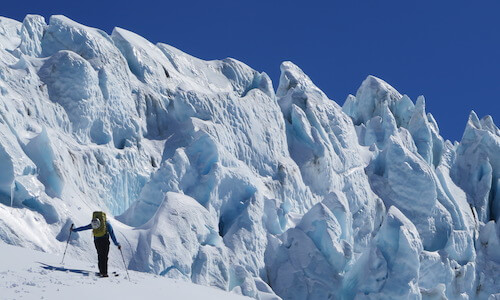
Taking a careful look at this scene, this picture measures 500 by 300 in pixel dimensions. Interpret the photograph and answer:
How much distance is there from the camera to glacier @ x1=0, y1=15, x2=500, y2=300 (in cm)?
1983

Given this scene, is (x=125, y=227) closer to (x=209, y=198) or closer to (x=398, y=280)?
(x=209, y=198)

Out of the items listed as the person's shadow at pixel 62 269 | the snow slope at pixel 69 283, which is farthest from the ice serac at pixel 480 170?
the person's shadow at pixel 62 269

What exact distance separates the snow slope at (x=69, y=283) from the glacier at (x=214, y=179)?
612 cm

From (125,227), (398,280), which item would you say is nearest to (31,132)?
(125,227)

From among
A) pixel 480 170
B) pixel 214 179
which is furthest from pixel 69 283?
pixel 480 170

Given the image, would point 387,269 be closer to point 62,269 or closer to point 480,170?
point 480,170

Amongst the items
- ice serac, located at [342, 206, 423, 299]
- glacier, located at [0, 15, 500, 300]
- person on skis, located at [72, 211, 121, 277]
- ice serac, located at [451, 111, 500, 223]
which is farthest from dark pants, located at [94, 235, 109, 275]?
ice serac, located at [451, 111, 500, 223]

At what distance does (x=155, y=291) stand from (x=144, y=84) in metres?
15.3

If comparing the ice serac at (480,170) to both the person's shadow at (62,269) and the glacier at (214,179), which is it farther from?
the person's shadow at (62,269)

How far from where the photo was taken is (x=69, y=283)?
10328 mm

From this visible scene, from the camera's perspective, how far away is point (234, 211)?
76.2ft

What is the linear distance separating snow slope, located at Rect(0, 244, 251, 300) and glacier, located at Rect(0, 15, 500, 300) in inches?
241

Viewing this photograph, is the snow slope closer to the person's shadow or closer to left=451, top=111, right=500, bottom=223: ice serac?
the person's shadow

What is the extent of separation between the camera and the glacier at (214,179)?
19.8m
